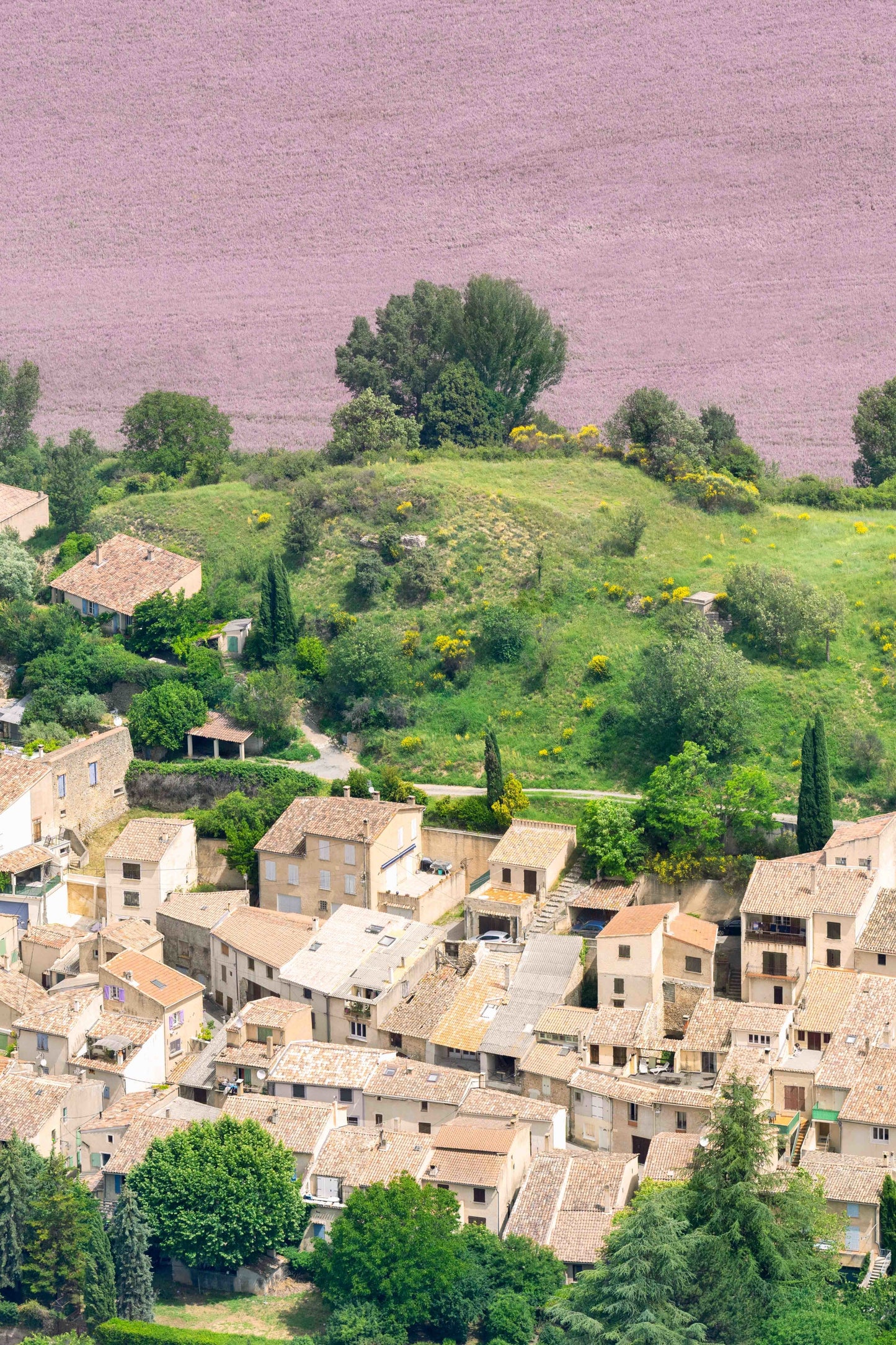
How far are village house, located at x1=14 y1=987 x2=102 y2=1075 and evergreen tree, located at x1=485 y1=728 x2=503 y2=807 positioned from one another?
17.4m

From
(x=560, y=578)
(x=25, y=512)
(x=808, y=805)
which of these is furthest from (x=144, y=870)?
(x=25, y=512)

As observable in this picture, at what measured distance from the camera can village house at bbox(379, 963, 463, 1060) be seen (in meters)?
69.1

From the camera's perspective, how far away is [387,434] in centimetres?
10794

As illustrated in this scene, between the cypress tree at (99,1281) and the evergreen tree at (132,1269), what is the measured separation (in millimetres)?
247

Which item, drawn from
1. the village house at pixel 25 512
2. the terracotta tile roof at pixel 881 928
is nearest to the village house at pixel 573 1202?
the terracotta tile roof at pixel 881 928

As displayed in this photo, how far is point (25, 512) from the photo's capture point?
10212cm

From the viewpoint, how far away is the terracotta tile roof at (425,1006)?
6925 centimetres

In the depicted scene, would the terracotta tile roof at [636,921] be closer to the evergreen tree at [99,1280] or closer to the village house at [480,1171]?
the village house at [480,1171]

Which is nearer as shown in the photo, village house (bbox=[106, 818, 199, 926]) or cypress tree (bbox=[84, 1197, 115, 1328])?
cypress tree (bbox=[84, 1197, 115, 1328])

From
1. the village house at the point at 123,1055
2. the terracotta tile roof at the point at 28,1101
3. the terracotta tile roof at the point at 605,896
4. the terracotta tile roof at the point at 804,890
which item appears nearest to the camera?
the terracotta tile roof at the point at 28,1101

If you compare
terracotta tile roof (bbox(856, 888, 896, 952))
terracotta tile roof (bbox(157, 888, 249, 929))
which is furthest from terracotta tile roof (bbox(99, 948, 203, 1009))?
terracotta tile roof (bbox(856, 888, 896, 952))

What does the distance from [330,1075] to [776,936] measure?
53.7ft

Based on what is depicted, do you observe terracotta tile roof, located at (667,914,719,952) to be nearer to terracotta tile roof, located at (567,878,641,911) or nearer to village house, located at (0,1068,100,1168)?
terracotta tile roof, located at (567,878,641,911)

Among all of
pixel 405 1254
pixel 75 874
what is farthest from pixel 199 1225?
pixel 75 874
